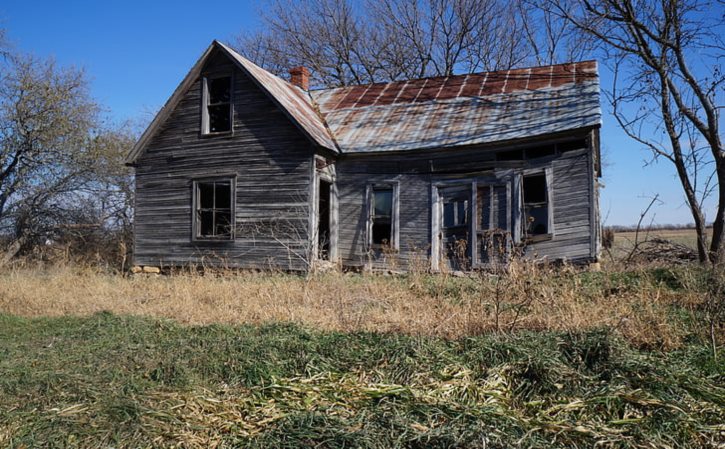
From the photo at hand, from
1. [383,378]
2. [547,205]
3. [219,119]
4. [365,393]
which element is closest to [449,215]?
[547,205]

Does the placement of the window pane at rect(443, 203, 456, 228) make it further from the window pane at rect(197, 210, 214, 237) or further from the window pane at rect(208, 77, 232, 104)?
the window pane at rect(208, 77, 232, 104)

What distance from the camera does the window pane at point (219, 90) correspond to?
45.9 ft

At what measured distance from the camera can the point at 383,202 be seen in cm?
1296

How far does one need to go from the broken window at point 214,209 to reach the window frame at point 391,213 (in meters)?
3.45

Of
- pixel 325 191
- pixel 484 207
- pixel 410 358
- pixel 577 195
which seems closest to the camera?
pixel 410 358

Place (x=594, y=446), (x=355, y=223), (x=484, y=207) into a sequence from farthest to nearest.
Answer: (x=355, y=223), (x=484, y=207), (x=594, y=446)

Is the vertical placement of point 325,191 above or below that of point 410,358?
above

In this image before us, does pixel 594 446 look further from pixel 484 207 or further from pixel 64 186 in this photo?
pixel 64 186

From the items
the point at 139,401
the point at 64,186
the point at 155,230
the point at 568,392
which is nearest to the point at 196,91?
the point at 155,230

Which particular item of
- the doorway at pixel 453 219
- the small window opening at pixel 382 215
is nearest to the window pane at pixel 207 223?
the small window opening at pixel 382 215

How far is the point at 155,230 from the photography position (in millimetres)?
13875

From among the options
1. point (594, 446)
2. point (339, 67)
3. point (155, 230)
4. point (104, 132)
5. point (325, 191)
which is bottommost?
point (594, 446)

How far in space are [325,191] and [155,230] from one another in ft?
15.3

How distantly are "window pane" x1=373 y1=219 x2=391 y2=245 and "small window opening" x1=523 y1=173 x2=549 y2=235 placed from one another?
10.9 ft
